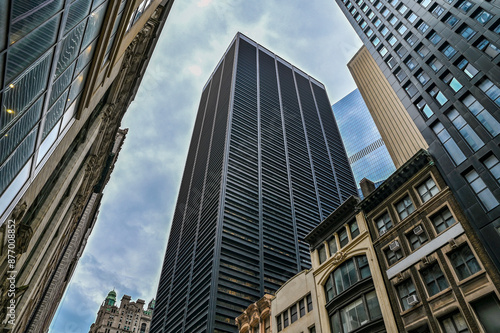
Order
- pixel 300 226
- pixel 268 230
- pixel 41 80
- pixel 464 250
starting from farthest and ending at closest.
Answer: pixel 300 226
pixel 268 230
pixel 464 250
pixel 41 80

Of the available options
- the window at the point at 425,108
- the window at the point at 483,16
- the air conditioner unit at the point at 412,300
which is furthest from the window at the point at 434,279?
the window at the point at 483,16

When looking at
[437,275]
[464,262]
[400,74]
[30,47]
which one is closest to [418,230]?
[437,275]

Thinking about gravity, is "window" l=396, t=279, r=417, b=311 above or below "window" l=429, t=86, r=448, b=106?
below

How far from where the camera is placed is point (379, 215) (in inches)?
1129

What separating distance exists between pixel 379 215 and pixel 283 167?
106182mm

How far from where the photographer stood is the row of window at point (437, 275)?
1977 centimetres

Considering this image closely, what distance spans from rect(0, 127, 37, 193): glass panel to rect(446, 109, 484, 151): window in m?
29.6

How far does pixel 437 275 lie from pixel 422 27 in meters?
33.6

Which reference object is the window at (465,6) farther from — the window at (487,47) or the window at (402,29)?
the window at (402,29)

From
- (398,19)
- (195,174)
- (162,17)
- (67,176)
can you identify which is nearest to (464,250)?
(67,176)

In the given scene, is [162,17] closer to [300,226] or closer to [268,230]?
[268,230]

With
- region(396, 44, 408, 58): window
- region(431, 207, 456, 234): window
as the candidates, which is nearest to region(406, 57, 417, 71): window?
region(396, 44, 408, 58): window

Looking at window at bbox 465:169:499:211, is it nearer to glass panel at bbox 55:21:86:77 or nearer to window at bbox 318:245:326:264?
window at bbox 318:245:326:264

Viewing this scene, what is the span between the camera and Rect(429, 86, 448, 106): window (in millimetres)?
31884
